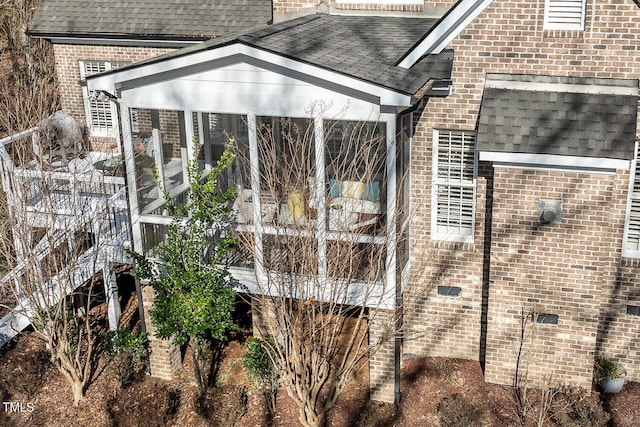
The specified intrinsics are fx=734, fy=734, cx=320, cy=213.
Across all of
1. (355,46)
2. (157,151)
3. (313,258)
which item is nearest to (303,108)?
(355,46)

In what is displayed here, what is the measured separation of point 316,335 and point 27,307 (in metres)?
5.54

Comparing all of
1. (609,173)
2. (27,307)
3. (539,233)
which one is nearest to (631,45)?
(609,173)

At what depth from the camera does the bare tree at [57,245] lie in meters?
12.4

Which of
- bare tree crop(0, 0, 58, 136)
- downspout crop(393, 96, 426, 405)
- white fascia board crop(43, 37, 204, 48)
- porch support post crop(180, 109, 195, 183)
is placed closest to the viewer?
downspout crop(393, 96, 426, 405)

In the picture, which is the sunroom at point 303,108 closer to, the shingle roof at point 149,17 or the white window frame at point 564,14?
the white window frame at point 564,14

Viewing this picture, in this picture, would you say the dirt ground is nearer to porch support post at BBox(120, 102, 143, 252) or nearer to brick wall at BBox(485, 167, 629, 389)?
brick wall at BBox(485, 167, 629, 389)

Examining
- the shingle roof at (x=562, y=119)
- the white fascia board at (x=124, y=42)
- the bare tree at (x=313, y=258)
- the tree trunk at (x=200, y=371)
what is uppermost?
the white fascia board at (x=124, y=42)

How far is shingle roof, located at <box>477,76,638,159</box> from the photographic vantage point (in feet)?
35.3

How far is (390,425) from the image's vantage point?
12156 mm

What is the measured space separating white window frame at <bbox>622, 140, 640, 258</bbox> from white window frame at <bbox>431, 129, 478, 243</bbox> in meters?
2.48

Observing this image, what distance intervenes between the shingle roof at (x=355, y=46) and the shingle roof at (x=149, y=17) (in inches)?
124

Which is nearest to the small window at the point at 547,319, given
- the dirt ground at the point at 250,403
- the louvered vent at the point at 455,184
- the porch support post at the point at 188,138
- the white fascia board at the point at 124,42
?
the dirt ground at the point at 250,403

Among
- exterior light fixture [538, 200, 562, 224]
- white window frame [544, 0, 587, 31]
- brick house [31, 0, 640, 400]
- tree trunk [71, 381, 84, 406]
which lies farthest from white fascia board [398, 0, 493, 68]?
tree trunk [71, 381, 84, 406]

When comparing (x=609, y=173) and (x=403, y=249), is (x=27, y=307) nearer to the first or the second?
(x=403, y=249)
